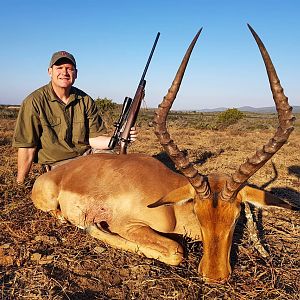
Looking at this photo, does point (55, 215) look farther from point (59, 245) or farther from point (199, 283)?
point (199, 283)

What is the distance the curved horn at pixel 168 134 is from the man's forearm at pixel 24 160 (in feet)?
12.9

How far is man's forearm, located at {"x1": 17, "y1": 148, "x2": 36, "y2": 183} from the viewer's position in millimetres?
6309

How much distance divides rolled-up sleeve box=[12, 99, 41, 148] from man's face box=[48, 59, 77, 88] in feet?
2.09

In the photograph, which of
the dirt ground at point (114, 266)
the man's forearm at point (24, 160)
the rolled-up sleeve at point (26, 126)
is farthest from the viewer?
the man's forearm at point (24, 160)

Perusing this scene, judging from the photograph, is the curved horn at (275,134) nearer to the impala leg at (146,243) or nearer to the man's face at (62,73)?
the impala leg at (146,243)

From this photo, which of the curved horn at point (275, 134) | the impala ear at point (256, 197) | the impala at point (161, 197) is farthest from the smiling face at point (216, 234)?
the impala ear at point (256, 197)

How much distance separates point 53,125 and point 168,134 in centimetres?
392

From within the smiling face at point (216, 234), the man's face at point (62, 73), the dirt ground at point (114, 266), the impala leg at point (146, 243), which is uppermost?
the man's face at point (62, 73)

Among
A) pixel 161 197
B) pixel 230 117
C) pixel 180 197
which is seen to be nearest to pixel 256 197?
pixel 180 197

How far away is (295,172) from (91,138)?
544cm

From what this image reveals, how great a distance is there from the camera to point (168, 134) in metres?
3.14

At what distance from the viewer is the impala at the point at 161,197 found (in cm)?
307

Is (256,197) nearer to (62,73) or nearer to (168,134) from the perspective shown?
(168,134)

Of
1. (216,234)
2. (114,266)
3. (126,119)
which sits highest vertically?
(126,119)
